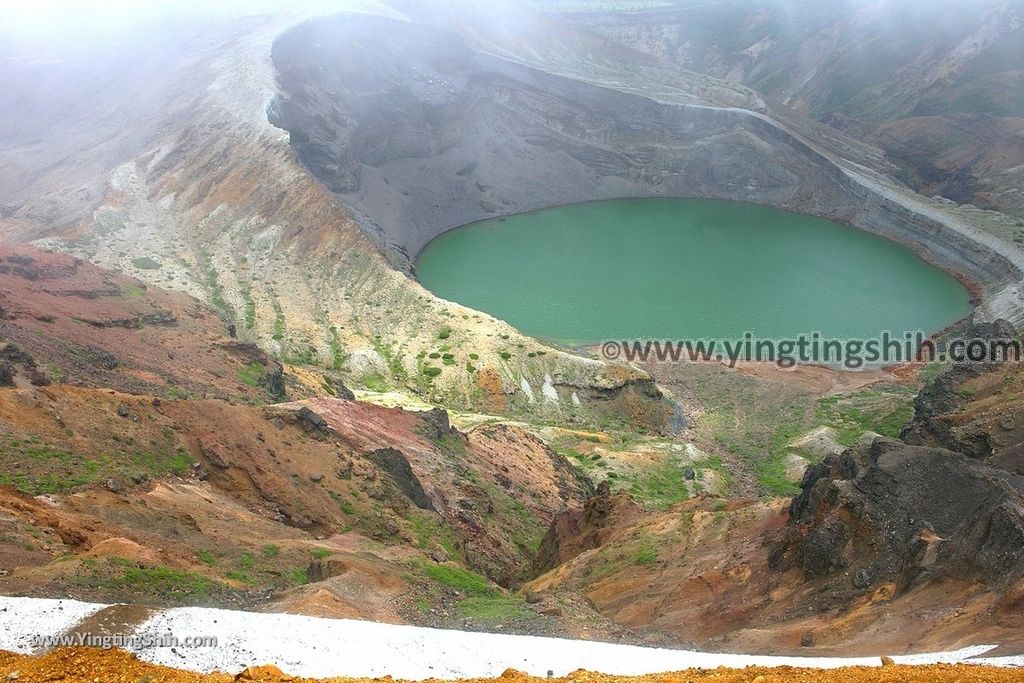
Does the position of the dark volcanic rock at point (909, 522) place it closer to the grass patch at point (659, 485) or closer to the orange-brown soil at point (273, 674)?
the orange-brown soil at point (273, 674)

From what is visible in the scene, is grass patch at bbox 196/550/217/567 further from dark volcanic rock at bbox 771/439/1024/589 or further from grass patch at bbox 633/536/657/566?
dark volcanic rock at bbox 771/439/1024/589

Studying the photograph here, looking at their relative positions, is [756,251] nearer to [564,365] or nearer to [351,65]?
[564,365]

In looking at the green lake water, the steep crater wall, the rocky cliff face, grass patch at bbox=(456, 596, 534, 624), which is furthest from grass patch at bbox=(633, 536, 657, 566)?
the rocky cliff face

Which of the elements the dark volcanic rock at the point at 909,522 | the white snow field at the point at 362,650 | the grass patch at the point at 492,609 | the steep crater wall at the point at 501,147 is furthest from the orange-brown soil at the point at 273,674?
the steep crater wall at the point at 501,147

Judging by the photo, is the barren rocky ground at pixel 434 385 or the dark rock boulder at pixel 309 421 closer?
the barren rocky ground at pixel 434 385

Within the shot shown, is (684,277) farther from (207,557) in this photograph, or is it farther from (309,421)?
(207,557)

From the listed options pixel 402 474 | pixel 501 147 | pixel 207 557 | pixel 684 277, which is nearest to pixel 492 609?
pixel 207 557

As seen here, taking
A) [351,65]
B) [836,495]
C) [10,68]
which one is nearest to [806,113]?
[351,65]
